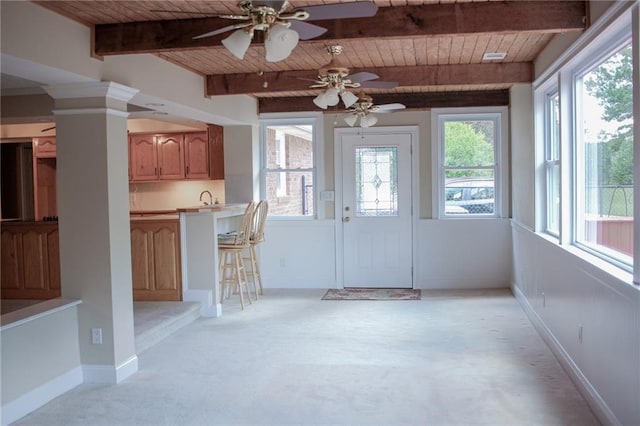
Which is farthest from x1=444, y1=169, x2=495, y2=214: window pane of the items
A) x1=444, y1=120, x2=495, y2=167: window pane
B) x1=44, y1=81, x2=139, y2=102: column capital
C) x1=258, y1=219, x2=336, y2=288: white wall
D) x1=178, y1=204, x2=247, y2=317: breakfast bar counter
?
x1=44, y1=81, x2=139, y2=102: column capital

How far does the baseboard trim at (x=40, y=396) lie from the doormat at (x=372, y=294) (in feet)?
11.4

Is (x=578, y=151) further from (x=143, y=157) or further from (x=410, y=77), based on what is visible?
(x=143, y=157)

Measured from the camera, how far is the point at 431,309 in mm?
6289

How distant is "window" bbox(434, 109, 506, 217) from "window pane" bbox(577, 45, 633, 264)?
10.7ft

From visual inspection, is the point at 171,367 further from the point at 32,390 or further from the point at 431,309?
the point at 431,309

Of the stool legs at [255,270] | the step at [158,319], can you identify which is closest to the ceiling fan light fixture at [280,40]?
the step at [158,319]

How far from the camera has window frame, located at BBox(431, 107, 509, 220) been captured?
731 cm

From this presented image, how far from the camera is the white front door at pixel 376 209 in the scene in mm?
7516

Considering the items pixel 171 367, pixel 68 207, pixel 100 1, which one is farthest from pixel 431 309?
pixel 100 1

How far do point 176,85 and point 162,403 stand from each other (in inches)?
110

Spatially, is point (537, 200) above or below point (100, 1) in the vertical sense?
below

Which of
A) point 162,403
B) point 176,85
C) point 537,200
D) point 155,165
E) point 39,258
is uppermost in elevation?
point 176,85

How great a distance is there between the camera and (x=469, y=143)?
746cm

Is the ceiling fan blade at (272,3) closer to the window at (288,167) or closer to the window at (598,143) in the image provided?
the window at (598,143)
